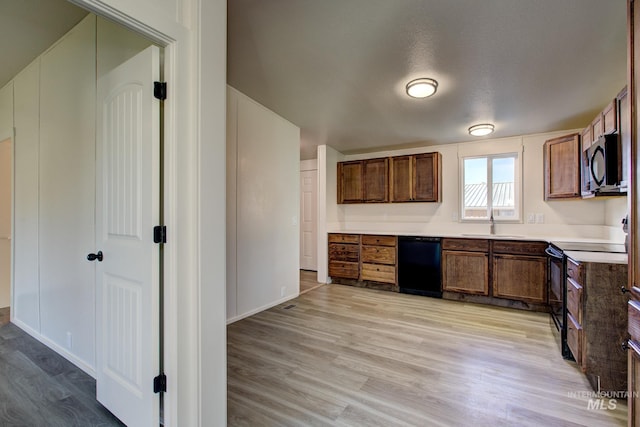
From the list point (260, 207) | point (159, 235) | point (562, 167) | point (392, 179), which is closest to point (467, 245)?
point (562, 167)

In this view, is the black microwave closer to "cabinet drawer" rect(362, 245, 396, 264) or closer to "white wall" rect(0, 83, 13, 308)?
"cabinet drawer" rect(362, 245, 396, 264)

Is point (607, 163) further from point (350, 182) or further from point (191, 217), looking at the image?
point (350, 182)

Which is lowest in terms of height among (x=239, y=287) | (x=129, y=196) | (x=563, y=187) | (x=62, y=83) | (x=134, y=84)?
(x=239, y=287)

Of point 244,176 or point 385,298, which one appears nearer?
point 244,176

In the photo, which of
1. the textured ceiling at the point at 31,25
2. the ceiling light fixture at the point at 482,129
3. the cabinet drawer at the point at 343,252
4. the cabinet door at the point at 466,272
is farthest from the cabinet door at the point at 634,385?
the textured ceiling at the point at 31,25

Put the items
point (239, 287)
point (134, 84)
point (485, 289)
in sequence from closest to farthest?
point (134, 84), point (239, 287), point (485, 289)

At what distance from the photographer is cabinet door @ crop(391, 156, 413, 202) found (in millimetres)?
4684

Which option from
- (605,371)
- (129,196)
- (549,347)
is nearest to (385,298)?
(549,347)

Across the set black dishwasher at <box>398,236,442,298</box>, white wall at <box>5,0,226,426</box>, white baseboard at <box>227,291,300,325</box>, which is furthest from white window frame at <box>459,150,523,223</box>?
white wall at <box>5,0,226,426</box>

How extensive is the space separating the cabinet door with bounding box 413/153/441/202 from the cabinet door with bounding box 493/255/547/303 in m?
1.28

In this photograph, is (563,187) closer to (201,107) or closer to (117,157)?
(201,107)

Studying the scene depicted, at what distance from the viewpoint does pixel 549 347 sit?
2.58 meters

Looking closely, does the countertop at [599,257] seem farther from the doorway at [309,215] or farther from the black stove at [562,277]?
the doorway at [309,215]

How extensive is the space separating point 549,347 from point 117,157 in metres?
3.65
